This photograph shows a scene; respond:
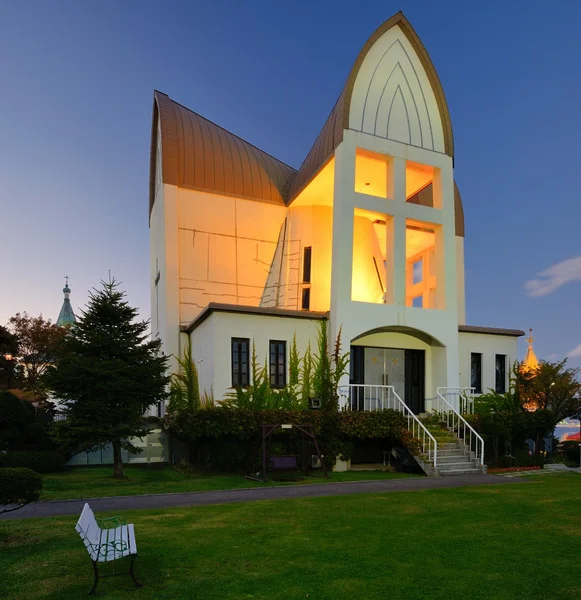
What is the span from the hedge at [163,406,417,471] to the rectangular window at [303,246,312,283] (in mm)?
7673

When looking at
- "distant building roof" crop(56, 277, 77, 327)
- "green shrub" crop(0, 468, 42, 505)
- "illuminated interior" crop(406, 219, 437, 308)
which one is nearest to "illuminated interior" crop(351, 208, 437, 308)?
"illuminated interior" crop(406, 219, 437, 308)

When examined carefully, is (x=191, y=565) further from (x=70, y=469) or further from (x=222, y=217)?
(x=222, y=217)

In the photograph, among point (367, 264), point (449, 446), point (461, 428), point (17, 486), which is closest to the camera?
point (17, 486)

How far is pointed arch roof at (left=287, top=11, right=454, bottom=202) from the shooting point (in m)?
21.1

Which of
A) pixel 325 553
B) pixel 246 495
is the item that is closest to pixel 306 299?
pixel 246 495

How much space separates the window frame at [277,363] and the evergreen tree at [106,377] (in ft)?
13.7

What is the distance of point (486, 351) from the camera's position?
23.1m

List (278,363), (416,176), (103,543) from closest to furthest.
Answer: (103,543) → (278,363) → (416,176)

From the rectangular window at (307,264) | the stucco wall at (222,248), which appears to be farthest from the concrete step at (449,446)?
the stucco wall at (222,248)

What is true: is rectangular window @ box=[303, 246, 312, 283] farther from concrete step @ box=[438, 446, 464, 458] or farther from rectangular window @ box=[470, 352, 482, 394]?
concrete step @ box=[438, 446, 464, 458]

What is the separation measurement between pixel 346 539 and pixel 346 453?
10081 mm

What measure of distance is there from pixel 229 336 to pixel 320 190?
9238 millimetres

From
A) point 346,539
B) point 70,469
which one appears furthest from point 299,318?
point 346,539

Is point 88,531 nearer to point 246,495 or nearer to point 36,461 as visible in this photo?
point 246,495
